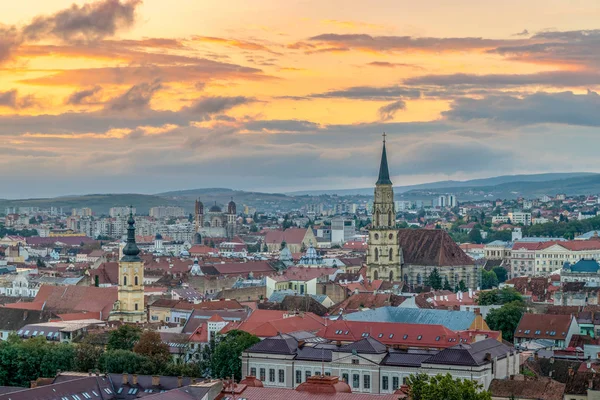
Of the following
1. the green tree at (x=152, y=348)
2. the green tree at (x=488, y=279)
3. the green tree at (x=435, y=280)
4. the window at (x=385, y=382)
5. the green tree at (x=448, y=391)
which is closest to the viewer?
the green tree at (x=448, y=391)

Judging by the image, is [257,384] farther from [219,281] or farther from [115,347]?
[219,281]

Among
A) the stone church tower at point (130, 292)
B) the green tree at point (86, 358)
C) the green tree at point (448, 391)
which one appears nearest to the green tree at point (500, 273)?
the stone church tower at point (130, 292)

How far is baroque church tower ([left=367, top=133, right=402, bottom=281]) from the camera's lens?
136250 mm

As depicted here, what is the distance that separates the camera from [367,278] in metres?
134

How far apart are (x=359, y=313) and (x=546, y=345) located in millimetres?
12772

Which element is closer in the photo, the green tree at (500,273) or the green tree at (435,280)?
the green tree at (435,280)

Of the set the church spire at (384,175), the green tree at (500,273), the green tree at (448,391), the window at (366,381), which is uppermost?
the church spire at (384,175)

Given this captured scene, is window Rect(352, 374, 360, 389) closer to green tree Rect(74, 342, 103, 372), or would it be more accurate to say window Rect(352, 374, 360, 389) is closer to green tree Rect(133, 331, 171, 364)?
green tree Rect(133, 331, 171, 364)

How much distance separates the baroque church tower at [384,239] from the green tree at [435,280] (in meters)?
4.16

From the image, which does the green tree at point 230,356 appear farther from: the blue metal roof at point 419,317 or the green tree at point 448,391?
the green tree at point 448,391

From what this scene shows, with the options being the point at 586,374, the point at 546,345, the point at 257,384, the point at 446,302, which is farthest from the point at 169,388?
the point at 446,302

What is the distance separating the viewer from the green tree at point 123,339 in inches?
3238

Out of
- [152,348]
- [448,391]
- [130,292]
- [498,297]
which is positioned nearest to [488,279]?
[498,297]

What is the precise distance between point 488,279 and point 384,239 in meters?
18.9
